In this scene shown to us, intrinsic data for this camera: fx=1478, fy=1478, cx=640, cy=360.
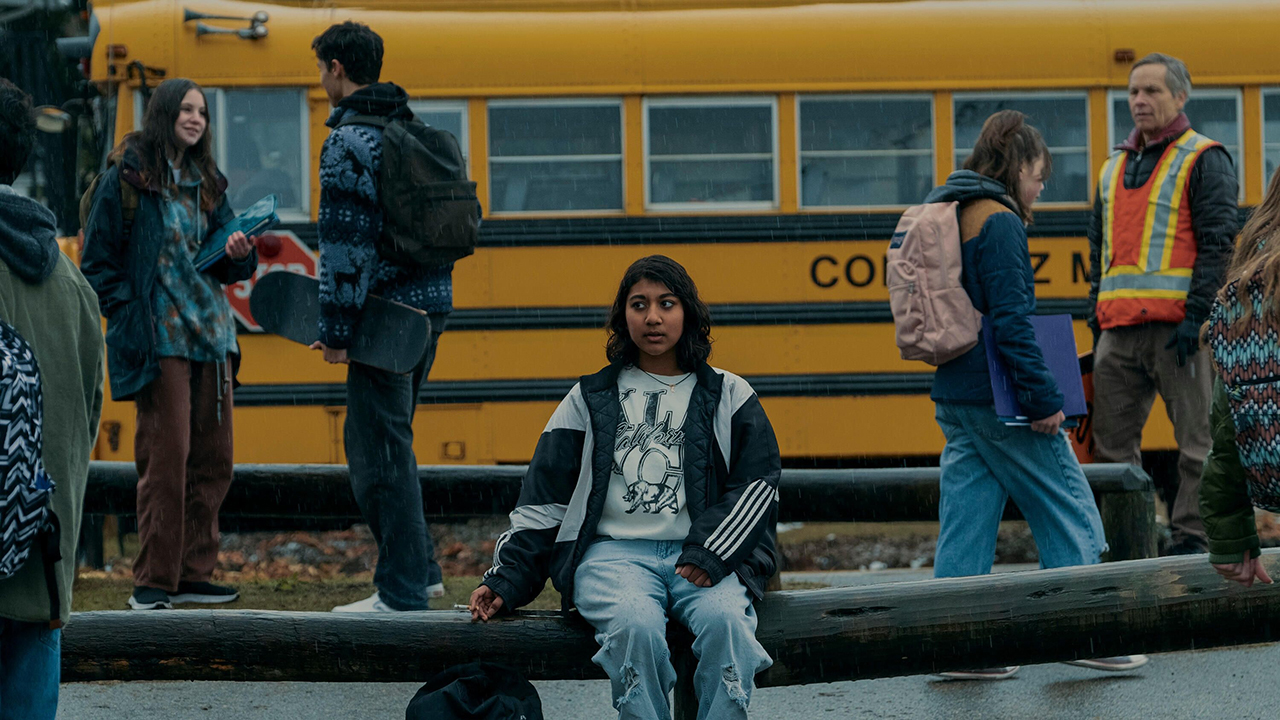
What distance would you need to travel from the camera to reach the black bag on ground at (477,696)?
2824 millimetres

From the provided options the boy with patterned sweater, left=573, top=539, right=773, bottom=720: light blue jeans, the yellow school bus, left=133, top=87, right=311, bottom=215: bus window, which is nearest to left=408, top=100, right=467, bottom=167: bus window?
→ the yellow school bus

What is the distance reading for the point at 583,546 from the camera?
3.12 metres

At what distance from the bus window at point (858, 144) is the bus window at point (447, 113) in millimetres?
1595

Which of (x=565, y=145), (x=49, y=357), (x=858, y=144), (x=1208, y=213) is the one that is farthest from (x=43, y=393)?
(x=858, y=144)

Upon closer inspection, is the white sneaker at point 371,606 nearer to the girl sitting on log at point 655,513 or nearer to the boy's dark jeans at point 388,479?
the boy's dark jeans at point 388,479

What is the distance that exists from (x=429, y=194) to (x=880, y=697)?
2.00 metres

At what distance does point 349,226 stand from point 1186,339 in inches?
111

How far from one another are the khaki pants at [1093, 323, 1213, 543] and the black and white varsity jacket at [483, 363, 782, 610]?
8.18 ft

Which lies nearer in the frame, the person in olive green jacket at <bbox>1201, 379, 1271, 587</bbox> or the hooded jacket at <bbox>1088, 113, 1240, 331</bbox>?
the person in olive green jacket at <bbox>1201, 379, 1271, 587</bbox>

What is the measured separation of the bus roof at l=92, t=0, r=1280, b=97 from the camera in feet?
22.7

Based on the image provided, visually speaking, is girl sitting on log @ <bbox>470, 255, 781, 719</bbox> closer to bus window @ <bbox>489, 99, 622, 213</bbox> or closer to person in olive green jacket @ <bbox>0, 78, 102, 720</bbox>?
person in olive green jacket @ <bbox>0, 78, 102, 720</bbox>

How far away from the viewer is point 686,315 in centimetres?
332

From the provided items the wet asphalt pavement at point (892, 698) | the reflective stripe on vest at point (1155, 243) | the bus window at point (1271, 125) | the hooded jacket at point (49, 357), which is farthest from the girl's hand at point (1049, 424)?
the bus window at point (1271, 125)

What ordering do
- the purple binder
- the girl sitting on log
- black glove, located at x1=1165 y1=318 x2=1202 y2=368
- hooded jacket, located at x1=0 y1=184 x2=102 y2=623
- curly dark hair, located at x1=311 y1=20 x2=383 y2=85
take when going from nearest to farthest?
1. hooded jacket, located at x1=0 y1=184 x2=102 y2=623
2. the girl sitting on log
3. the purple binder
4. curly dark hair, located at x1=311 y1=20 x2=383 y2=85
5. black glove, located at x1=1165 y1=318 x2=1202 y2=368
